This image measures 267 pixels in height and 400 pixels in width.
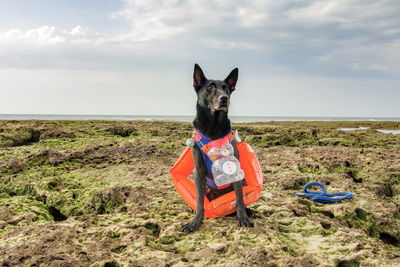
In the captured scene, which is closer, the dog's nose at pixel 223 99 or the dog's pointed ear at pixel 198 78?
the dog's nose at pixel 223 99

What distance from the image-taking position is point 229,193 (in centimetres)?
355

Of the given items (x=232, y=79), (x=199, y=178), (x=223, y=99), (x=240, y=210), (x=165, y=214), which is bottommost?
(x=165, y=214)

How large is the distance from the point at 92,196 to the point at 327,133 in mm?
9490

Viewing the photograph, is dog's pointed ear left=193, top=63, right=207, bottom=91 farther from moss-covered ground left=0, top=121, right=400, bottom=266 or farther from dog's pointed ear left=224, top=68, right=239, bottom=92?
moss-covered ground left=0, top=121, right=400, bottom=266

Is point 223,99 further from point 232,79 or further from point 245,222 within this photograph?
point 245,222

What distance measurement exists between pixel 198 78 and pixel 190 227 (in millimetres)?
1868

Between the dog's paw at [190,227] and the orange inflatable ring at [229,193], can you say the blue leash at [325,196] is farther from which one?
the dog's paw at [190,227]

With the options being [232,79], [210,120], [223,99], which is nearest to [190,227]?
[210,120]

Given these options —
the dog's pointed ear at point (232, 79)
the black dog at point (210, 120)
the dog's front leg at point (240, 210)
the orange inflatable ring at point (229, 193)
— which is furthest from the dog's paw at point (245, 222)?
the dog's pointed ear at point (232, 79)

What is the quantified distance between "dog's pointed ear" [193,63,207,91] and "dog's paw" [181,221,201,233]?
1735 mm

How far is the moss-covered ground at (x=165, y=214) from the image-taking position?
244 cm

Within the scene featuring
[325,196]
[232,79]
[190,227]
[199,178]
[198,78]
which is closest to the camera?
[190,227]

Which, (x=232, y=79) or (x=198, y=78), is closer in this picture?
(x=198, y=78)

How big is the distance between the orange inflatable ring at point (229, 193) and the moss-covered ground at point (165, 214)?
14 centimetres
